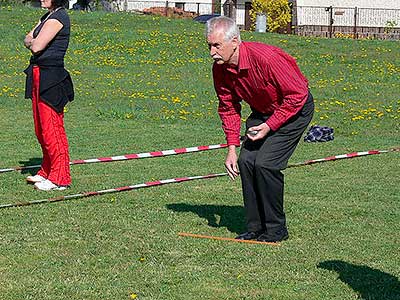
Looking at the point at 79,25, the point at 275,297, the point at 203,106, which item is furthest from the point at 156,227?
the point at 79,25

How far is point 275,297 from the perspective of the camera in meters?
5.65

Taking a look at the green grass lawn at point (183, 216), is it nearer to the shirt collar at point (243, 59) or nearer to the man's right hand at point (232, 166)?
Result: the man's right hand at point (232, 166)

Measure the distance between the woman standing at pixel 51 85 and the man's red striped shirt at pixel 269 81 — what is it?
254cm

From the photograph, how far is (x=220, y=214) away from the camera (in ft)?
27.1

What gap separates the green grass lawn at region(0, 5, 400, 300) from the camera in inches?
234

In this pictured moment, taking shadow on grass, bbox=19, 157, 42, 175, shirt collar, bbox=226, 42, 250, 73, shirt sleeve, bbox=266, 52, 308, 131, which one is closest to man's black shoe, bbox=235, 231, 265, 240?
shirt sleeve, bbox=266, 52, 308, 131

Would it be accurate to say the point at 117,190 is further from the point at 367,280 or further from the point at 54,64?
the point at 367,280

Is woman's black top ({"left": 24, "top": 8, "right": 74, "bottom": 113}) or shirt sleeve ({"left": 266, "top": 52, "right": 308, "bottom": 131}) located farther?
woman's black top ({"left": 24, "top": 8, "right": 74, "bottom": 113})

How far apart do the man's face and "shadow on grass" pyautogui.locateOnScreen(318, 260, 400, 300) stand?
1583 mm

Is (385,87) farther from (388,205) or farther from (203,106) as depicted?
(388,205)

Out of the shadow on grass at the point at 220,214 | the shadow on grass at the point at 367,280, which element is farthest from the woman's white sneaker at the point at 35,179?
the shadow on grass at the point at 367,280

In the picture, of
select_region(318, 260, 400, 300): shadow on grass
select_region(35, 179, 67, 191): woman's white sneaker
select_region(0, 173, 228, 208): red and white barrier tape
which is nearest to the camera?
select_region(318, 260, 400, 300): shadow on grass

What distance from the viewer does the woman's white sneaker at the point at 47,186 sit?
9.23 m

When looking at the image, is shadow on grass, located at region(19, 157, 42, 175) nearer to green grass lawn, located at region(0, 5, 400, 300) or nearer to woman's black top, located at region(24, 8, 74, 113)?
green grass lawn, located at region(0, 5, 400, 300)
